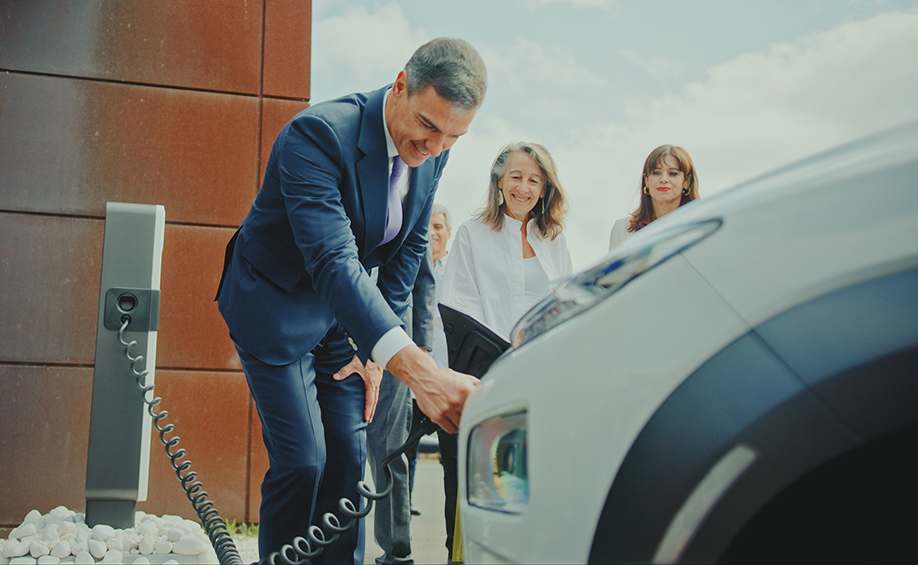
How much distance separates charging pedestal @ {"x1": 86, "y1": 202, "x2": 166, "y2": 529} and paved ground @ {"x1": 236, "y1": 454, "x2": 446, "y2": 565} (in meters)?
0.88

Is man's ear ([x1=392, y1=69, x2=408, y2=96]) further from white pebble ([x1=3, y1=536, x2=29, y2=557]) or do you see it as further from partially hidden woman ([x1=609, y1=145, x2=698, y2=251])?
white pebble ([x1=3, y1=536, x2=29, y2=557])

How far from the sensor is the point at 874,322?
874mm

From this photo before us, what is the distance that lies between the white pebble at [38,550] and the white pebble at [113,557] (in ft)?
0.85

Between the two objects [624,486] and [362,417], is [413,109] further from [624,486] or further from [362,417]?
[624,486]

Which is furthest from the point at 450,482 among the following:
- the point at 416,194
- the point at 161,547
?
the point at 416,194

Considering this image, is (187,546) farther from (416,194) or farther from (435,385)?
(435,385)

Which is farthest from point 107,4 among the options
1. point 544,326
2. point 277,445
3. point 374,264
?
point 544,326

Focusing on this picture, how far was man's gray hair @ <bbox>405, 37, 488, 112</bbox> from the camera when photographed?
6.10ft

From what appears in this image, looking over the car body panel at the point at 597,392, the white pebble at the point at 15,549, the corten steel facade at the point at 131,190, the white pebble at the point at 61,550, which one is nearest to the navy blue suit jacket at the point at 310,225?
the car body panel at the point at 597,392

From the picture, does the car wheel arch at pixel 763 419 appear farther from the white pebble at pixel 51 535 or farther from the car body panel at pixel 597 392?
the white pebble at pixel 51 535

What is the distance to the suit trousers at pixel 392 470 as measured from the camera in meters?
3.36

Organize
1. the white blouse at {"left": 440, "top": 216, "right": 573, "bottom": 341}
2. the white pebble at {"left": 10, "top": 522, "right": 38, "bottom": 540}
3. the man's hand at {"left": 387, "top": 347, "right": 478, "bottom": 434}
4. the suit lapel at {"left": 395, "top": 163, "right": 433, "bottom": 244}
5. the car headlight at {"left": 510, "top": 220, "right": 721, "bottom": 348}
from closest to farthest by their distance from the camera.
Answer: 1. the car headlight at {"left": 510, "top": 220, "right": 721, "bottom": 348}
2. the man's hand at {"left": 387, "top": 347, "right": 478, "bottom": 434}
3. the suit lapel at {"left": 395, "top": 163, "right": 433, "bottom": 244}
4. the white pebble at {"left": 10, "top": 522, "right": 38, "bottom": 540}
5. the white blouse at {"left": 440, "top": 216, "right": 573, "bottom": 341}

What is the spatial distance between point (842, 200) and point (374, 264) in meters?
1.76

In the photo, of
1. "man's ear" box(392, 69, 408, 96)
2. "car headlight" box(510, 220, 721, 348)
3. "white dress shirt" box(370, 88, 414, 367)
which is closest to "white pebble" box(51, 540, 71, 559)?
"white dress shirt" box(370, 88, 414, 367)
